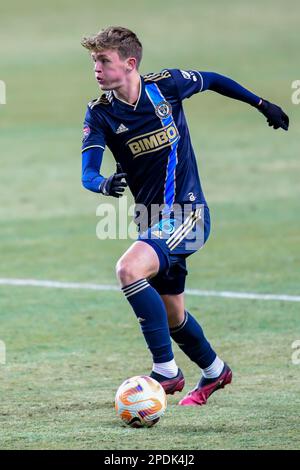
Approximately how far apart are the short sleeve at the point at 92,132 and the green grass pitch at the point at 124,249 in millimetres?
1748

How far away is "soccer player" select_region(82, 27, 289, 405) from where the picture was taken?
7672 mm

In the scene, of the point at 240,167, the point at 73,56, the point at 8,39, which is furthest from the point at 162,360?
the point at 8,39

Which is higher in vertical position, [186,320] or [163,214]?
[163,214]

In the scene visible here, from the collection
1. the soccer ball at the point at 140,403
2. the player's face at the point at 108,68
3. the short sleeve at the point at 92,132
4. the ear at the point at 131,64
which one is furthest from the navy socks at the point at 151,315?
the ear at the point at 131,64

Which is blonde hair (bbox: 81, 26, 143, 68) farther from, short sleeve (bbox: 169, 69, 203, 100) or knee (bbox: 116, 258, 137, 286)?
knee (bbox: 116, 258, 137, 286)

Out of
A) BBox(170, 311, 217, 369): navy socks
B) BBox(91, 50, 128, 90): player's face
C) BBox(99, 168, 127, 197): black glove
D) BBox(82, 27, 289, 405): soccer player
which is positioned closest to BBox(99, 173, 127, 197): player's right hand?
BBox(99, 168, 127, 197): black glove

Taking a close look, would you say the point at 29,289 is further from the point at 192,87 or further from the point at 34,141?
the point at 34,141

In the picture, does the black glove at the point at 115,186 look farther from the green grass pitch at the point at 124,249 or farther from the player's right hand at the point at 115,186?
the green grass pitch at the point at 124,249

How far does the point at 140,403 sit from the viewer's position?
7.11 m

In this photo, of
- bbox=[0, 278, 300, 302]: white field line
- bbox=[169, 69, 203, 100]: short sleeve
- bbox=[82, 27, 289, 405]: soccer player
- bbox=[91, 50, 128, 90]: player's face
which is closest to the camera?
bbox=[82, 27, 289, 405]: soccer player

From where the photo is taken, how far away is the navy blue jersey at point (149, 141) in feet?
26.1

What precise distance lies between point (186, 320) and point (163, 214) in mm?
776

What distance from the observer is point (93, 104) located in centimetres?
799

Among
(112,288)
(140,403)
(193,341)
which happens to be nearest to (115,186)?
(140,403)
